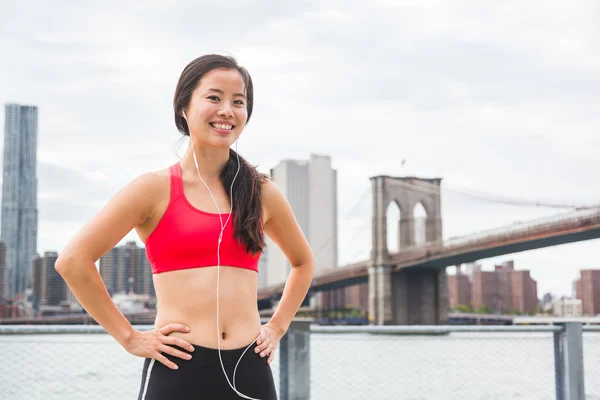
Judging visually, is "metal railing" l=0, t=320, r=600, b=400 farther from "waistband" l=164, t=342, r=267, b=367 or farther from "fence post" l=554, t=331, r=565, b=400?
"waistband" l=164, t=342, r=267, b=367

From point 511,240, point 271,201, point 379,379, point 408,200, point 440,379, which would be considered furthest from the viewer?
point 408,200

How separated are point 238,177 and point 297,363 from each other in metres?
1.58

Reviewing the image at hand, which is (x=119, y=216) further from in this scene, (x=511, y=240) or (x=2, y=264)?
(x=2, y=264)

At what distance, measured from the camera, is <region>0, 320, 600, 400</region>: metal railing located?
298 cm

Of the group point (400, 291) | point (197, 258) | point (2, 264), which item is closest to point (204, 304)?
point (197, 258)

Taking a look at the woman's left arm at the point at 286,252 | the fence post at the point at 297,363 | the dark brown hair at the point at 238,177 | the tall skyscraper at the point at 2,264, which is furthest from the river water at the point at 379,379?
the tall skyscraper at the point at 2,264

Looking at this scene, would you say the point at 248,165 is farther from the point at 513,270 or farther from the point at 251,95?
the point at 513,270

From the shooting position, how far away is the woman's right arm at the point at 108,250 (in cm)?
139

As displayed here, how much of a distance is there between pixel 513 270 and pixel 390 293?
3016 centimetres

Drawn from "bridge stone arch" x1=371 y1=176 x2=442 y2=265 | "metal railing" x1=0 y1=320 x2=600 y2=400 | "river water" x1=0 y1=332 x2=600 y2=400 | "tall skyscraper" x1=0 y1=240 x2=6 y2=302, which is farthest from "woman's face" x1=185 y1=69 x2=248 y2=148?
"tall skyscraper" x1=0 y1=240 x2=6 y2=302

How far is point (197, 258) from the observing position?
4.71 feet

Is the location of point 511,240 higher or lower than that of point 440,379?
higher

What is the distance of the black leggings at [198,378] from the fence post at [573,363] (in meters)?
2.57

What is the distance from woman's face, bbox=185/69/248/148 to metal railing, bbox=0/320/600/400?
146 centimetres
